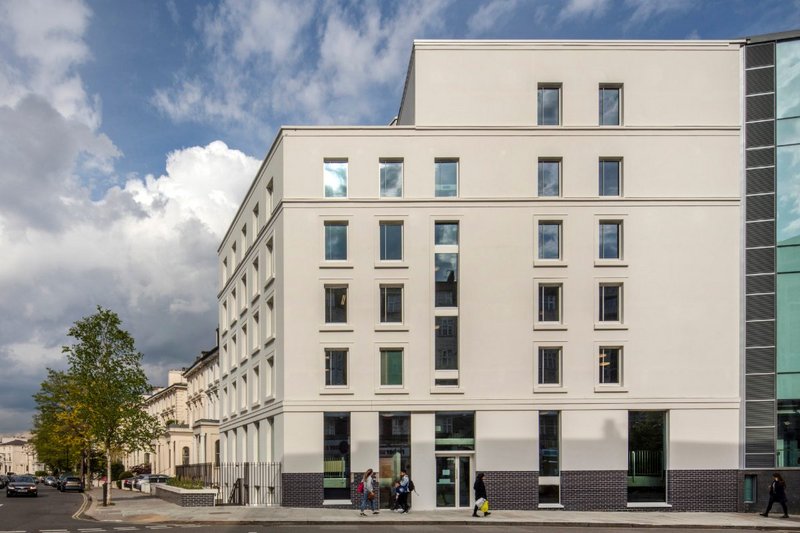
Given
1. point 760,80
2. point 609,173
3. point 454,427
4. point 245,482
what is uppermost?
point 760,80

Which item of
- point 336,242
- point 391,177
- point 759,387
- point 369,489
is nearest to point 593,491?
point 759,387

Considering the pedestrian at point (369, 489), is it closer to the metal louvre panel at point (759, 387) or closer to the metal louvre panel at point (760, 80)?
the metal louvre panel at point (759, 387)

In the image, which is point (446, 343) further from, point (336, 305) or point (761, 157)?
point (761, 157)

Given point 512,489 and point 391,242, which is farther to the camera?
point 391,242

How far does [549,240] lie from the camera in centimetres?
3425

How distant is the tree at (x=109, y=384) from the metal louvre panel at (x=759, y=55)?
3412cm

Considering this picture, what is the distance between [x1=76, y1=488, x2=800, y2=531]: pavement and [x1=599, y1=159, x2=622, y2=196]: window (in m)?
14.2

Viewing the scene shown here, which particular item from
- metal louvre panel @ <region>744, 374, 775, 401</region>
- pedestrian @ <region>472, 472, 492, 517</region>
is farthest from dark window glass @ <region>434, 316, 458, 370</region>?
metal louvre panel @ <region>744, 374, 775, 401</region>

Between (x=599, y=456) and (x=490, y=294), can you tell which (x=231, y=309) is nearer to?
(x=490, y=294)

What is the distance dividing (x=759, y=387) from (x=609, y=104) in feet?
46.0

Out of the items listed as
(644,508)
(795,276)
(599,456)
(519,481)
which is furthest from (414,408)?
(795,276)

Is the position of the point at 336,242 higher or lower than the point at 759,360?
higher

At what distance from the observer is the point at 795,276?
3238 centimetres

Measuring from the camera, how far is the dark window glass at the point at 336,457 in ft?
107
